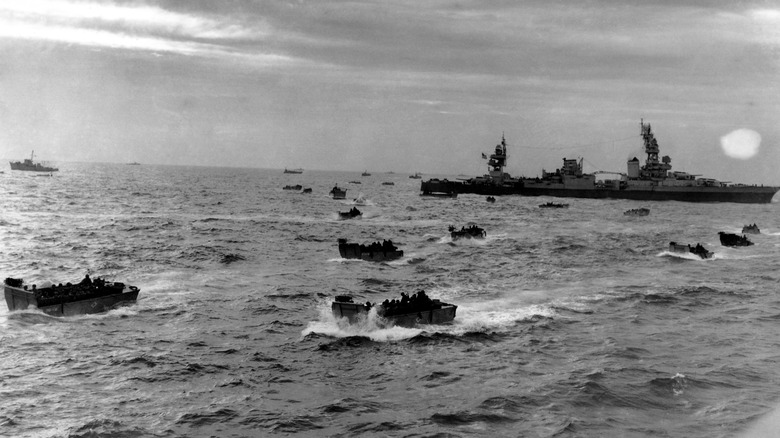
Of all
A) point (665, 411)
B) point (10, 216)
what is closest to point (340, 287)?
point (665, 411)

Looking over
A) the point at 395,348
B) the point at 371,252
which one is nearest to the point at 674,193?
the point at 371,252

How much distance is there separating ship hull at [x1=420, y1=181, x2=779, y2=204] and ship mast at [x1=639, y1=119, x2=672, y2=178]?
14.8 ft

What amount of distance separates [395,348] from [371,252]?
1059 inches

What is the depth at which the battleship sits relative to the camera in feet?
549

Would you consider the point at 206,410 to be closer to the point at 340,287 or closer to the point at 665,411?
the point at 665,411

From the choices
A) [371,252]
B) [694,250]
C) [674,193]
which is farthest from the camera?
[674,193]

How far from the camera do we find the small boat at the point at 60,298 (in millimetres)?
34594

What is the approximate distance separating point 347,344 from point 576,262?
35467mm

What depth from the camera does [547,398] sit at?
2484cm

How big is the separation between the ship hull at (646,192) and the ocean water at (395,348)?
352 ft

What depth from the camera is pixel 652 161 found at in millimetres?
170875

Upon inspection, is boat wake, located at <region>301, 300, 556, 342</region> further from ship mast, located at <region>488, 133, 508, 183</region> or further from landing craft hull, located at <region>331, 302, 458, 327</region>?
ship mast, located at <region>488, 133, 508, 183</region>

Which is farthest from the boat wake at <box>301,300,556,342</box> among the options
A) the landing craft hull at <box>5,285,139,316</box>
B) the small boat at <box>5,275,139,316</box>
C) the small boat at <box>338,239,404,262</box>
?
the small boat at <box>338,239,404,262</box>

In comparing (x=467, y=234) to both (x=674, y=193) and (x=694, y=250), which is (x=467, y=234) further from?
(x=674, y=193)
